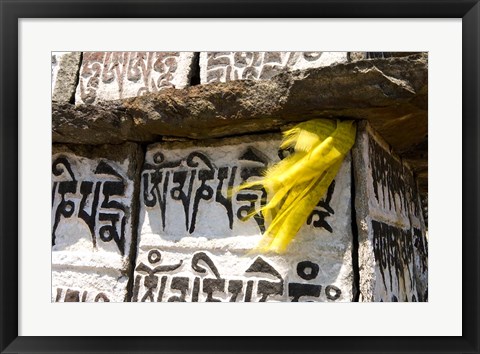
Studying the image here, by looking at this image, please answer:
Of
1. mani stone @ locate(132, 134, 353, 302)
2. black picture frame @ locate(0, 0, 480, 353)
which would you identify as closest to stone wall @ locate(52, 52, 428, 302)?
mani stone @ locate(132, 134, 353, 302)

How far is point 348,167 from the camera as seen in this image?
9.40 ft

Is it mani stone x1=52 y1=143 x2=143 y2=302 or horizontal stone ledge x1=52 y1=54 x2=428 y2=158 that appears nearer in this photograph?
horizontal stone ledge x1=52 y1=54 x2=428 y2=158

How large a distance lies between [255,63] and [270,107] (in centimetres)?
35

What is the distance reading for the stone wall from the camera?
283cm

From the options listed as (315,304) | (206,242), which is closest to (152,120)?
(206,242)

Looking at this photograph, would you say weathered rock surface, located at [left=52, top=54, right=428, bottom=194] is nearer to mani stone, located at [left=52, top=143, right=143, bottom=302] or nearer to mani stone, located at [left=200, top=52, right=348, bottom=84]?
mani stone, located at [left=52, top=143, right=143, bottom=302]

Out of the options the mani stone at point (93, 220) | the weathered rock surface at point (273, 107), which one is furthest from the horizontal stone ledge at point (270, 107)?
the mani stone at point (93, 220)

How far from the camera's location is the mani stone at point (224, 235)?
2.82 m

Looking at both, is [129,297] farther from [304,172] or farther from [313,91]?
[313,91]
